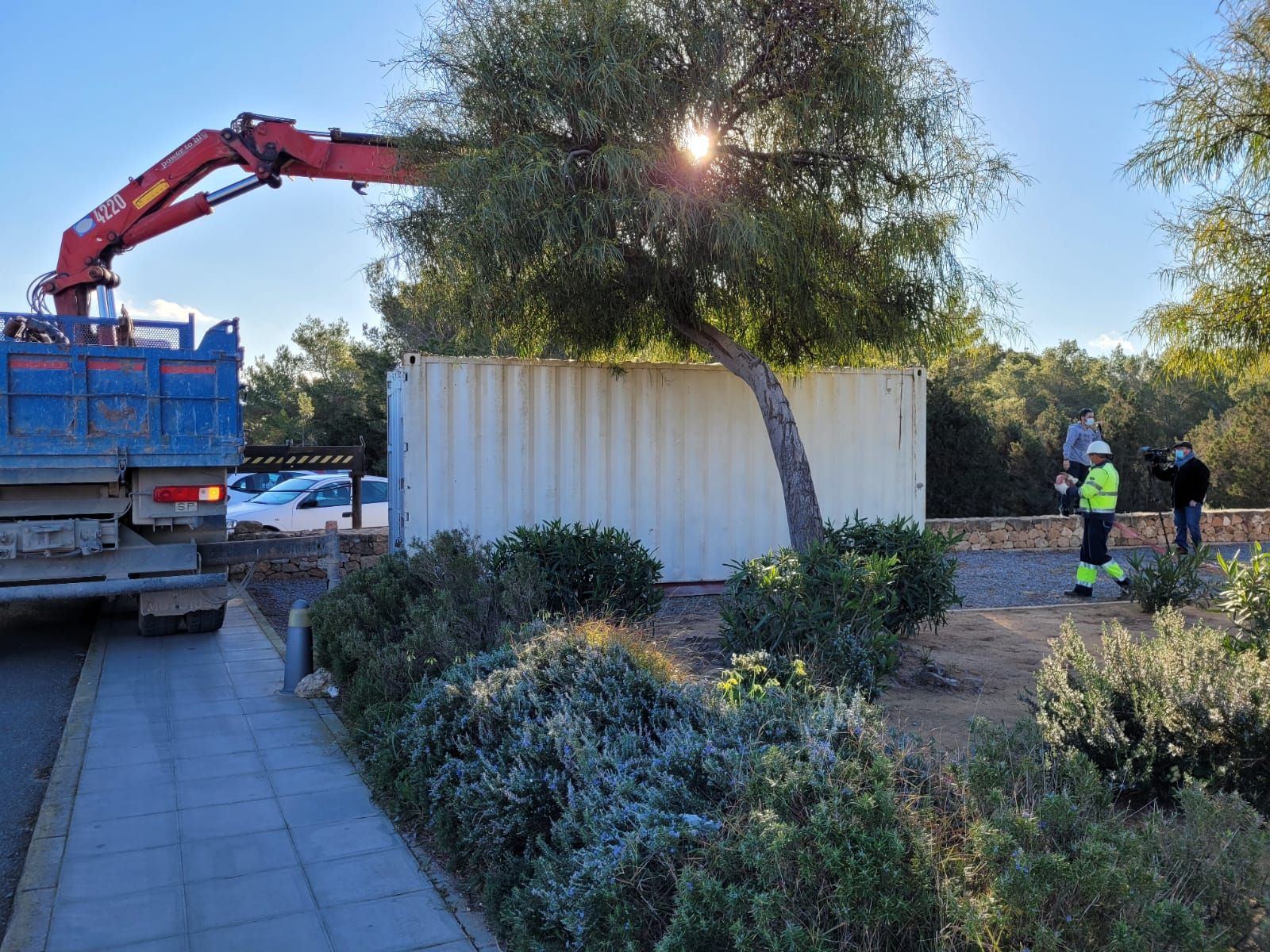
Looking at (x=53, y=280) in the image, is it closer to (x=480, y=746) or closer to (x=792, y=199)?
(x=792, y=199)

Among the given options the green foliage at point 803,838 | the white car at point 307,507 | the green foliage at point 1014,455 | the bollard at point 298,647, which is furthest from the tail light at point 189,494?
the green foliage at point 1014,455

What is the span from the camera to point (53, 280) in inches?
396

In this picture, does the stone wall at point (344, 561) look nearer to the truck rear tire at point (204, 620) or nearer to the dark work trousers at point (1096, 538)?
the truck rear tire at point (204, 620)

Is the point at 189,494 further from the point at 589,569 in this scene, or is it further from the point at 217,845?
the point at 217,845

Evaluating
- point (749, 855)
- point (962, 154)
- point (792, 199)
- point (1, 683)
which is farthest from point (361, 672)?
point (962, 154)

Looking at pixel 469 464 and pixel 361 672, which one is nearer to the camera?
pixel 361 672

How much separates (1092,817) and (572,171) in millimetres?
6055

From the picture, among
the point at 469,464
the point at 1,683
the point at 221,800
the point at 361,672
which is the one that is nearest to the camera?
the point at 221,800

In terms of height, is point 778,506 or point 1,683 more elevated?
point 778,506

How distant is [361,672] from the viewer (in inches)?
233

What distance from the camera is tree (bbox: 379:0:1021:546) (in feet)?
24.4

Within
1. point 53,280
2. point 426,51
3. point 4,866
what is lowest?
point 4,866

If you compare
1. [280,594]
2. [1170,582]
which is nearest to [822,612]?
[1170,582]

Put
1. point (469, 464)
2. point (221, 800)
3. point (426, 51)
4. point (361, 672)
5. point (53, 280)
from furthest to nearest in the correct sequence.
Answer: point (53, 280), point (469, 464), point (426, 51), point (361, 672), point (221, 800)
